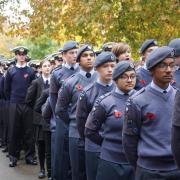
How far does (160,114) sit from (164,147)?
0.27m

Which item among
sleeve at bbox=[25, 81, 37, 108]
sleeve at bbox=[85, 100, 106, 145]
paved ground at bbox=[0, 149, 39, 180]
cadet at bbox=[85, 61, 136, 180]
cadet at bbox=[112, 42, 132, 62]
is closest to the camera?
cadet at bbox=[85, 61, 136, 180]

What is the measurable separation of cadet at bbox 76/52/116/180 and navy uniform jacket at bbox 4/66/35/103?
14.8ft

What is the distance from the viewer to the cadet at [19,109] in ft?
33.2

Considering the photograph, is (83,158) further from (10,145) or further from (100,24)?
(100,24)

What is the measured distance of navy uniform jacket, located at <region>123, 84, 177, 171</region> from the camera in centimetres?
425

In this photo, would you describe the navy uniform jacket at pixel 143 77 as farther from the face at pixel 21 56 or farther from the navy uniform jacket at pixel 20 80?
the navy uniform jacket at pixel 20 80

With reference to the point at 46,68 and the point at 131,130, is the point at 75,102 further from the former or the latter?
the point at 46,68

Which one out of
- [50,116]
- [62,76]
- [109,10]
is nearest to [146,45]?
[62,76]

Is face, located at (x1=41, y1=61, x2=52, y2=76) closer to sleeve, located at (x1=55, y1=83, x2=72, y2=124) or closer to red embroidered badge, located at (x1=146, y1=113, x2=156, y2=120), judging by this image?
sleeve, located at (x1=55, y1=83, x2=72, y2=124)

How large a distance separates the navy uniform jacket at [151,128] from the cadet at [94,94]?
1240mm

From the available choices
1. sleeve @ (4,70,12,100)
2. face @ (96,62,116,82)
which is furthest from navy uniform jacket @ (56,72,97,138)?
sleeve @ (4,70,12,100)

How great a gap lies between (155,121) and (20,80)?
6.18 metres

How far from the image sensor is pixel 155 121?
427 cm

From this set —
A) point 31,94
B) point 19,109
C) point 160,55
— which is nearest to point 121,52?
point 160,55
